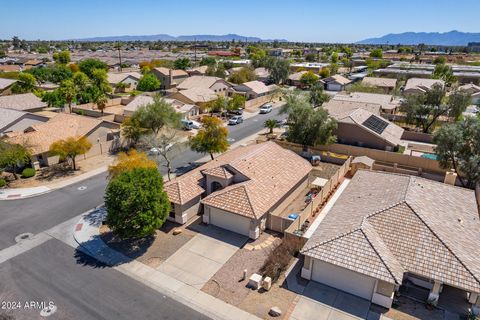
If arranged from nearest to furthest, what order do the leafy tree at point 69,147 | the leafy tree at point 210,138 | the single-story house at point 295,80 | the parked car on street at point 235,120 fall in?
the leafy tree at point 69,147 → the leafy tree at point 210,138 → the parked car on street at point 235,120 → the single-story house at point 295,80

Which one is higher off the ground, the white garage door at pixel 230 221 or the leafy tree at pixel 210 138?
the leafy tree at pixel 210 138

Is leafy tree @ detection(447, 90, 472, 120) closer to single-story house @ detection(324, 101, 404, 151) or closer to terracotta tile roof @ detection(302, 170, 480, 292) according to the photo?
single-story house @ detection(324, 101, 404, 151)

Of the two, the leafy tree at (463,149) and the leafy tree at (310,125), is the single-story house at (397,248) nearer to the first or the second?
the leafy tree at (463,149)

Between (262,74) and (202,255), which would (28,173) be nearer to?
(202,255)

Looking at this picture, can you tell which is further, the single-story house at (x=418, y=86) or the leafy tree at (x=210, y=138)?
the single-story house at (x=418, y=86)

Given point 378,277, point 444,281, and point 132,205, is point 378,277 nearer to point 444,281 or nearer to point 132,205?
point 444,281

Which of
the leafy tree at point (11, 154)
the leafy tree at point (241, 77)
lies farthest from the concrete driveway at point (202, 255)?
the leafy tree at point (241, 77)
